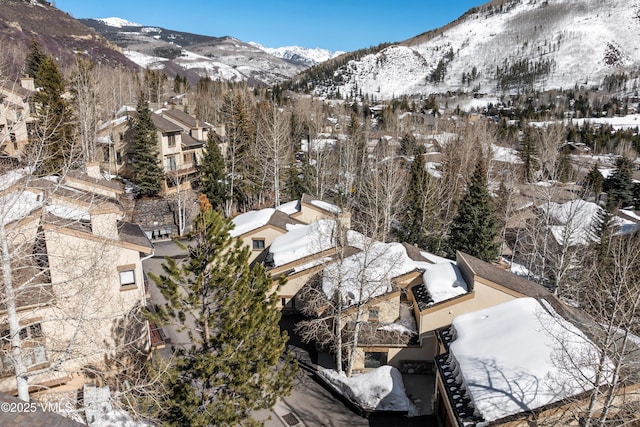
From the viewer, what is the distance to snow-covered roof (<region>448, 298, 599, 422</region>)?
44.9ft

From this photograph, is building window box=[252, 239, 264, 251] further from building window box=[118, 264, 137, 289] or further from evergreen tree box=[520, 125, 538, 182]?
evergreen tree box=[520, 125, 538, 182]

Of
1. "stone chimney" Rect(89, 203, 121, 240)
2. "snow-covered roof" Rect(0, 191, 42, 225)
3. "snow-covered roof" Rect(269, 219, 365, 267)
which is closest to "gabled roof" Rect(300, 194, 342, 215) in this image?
"snow-covered roof" Rect(269, 219, 365, 267)

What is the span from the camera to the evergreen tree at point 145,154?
4109 centimetres

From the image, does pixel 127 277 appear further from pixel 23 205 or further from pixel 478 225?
pixel 478 225

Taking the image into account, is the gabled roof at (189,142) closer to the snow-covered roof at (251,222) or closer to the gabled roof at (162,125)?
the gabled roof at (162,125)

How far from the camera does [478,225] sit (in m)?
33.8

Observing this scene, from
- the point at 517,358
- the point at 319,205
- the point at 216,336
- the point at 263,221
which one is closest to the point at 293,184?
the point at 319,205

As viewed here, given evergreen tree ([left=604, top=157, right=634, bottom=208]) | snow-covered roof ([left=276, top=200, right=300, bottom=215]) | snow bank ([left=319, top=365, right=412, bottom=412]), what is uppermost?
snow-covered roof ([left=276, top=200, right=300, bottom=215])

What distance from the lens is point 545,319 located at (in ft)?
58.0

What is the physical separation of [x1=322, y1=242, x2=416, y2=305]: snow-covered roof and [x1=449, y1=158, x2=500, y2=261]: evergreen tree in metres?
12.0

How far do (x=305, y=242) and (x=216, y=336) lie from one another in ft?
43.7

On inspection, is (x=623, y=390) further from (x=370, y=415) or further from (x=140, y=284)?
(x=140, y=284)

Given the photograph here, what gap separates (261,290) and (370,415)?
846 centimetres

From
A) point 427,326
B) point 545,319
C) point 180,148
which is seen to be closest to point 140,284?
point 427,326
